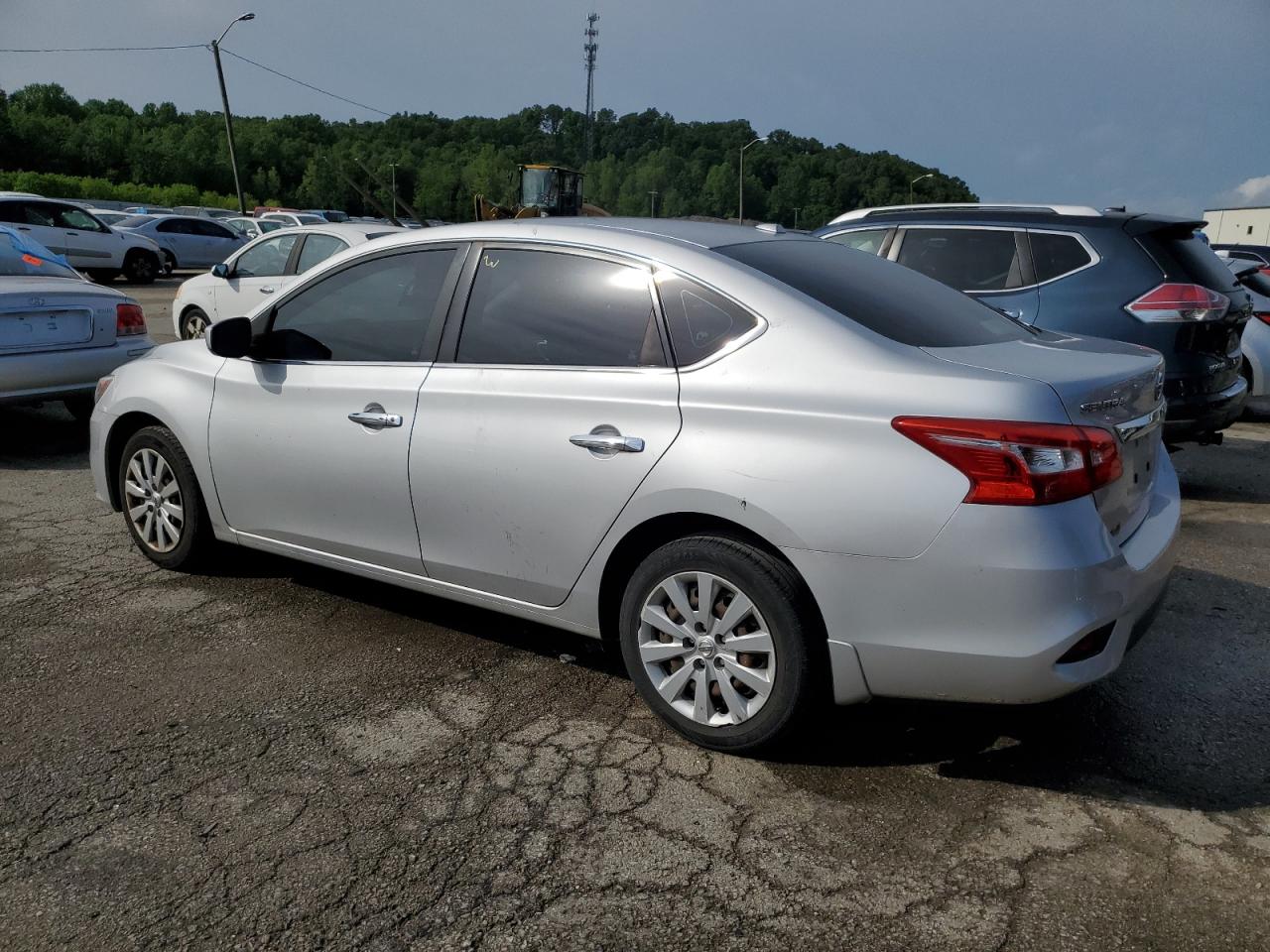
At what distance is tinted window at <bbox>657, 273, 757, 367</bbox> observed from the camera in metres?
3.35

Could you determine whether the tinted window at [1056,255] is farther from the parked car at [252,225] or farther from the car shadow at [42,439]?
the parked car at [252,225]

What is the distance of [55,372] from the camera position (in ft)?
24.6

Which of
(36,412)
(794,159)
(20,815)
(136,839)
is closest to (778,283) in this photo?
(136,839)

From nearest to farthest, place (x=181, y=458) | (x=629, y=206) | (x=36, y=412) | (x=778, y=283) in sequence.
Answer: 1. (x=778, y=283)
2. (x=181, y=458)
3. (x=36, y=412)
4. (x=629, y=206)

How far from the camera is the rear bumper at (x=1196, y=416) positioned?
621 cm

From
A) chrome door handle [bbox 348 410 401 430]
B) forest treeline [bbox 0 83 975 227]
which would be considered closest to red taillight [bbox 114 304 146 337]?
chrome door handle [bbox 348 410 401 430]

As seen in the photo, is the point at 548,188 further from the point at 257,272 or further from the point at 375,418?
the point at 375,418

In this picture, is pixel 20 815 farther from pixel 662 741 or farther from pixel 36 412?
pixel 36 412

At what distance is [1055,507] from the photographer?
2.86m

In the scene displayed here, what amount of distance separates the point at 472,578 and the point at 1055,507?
6.37 ft

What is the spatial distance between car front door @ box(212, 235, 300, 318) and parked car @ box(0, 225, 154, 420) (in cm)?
262

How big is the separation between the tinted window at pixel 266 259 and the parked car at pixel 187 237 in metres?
17.5

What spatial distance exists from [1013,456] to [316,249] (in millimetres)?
8625

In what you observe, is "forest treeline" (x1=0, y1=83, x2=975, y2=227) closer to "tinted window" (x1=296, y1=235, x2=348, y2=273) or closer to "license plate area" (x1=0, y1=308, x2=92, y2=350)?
"tinted window" (x1=296, y1=235, x2=348, y2=273)
